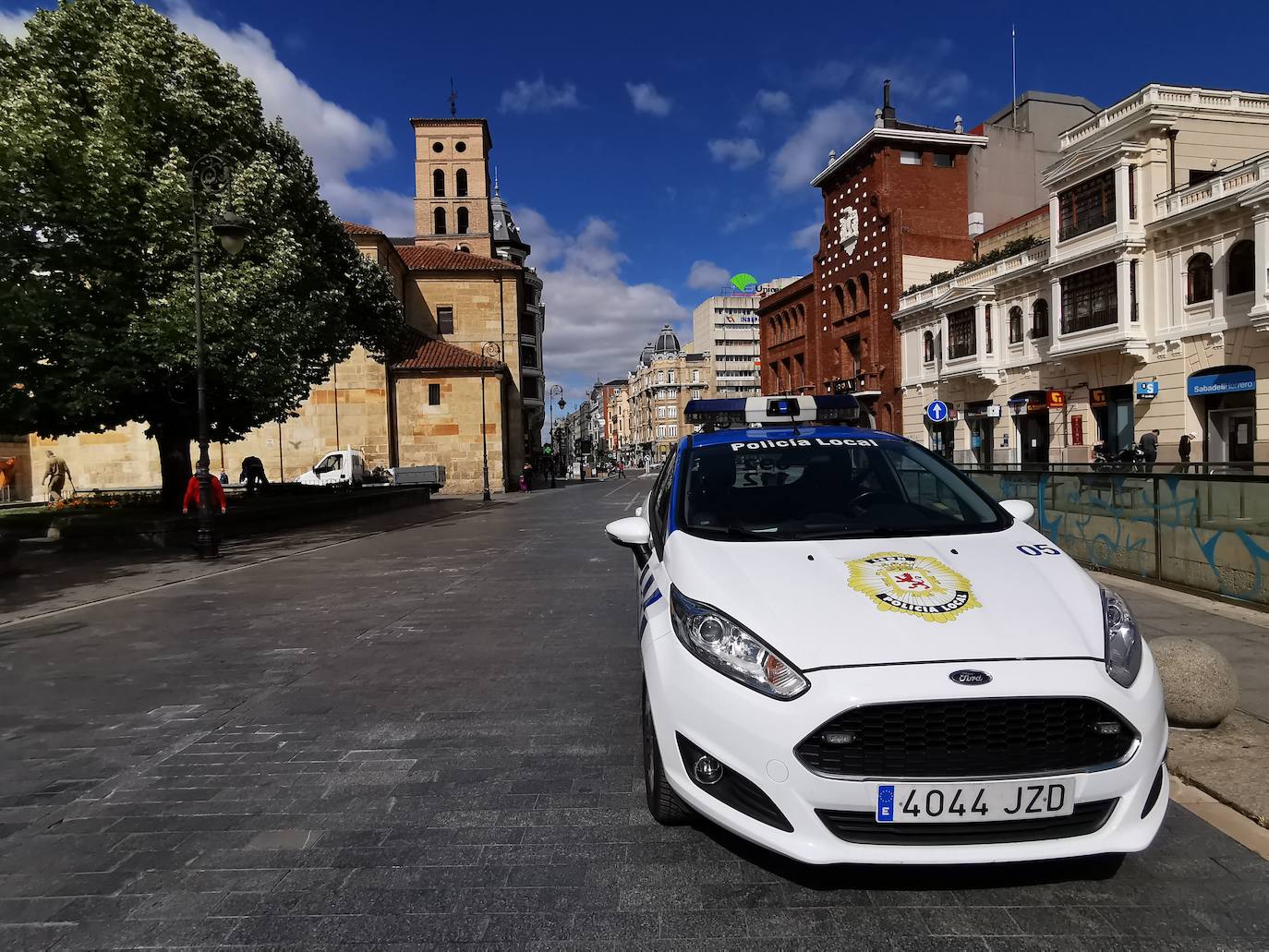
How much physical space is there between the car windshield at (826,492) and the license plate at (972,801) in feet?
4.07

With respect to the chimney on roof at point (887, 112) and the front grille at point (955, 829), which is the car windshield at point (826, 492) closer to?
the front grille at point (955, 829)

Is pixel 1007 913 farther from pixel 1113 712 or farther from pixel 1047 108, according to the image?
pixel 1047 108

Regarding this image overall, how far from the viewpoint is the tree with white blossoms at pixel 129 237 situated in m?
14.1

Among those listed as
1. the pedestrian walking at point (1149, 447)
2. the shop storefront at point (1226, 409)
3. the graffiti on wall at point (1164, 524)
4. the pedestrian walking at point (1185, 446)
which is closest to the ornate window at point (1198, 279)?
the shop storefront at point (1226, 409)

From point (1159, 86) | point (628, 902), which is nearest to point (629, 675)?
point (628, 902)

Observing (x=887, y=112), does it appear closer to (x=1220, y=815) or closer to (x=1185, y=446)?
(x=1185, y=446)

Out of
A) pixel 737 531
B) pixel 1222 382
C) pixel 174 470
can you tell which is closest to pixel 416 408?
pixel 174 470

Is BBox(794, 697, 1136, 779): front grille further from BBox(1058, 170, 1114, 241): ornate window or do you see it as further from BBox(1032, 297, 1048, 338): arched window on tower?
BBox(1032, 297, 1048, 338): arched window on tower

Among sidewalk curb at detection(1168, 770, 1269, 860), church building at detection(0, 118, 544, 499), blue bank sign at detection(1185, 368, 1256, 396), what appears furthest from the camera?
church building at detection(0, 118, 544, 499)

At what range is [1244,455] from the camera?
73.3ft

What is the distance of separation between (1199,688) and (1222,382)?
23928 millimetres

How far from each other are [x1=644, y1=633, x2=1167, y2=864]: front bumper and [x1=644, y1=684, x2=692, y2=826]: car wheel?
0.51 metres

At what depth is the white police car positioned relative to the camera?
2.41 m

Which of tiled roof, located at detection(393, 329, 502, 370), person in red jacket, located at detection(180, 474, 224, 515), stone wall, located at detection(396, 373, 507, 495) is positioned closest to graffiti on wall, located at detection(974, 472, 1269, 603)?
person in red jacket, located at detection(180, 474, 224, 515)
